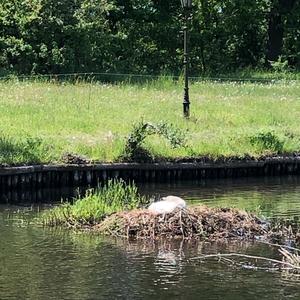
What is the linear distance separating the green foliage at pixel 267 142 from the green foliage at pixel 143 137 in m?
2.02

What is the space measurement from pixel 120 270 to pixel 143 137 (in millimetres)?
8939

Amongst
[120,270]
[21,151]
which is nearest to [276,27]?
[21,151]

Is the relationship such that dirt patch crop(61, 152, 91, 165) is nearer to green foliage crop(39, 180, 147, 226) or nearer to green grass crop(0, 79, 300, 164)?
green grass crop(0, 79, 300, 164)

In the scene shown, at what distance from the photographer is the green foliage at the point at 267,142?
21688 mm

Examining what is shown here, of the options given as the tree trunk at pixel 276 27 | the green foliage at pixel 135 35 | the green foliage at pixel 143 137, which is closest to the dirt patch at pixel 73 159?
the green foliage at pixel 143 137

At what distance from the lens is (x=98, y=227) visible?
13.5m

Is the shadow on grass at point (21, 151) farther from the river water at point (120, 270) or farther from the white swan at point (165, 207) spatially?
the white swan at point (165, 207)

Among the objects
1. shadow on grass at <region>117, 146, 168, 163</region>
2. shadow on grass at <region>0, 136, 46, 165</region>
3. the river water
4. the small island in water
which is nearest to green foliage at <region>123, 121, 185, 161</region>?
shadow on grass at <region>117, 146, 168, 163</region>

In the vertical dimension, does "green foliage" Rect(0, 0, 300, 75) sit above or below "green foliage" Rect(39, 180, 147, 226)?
above

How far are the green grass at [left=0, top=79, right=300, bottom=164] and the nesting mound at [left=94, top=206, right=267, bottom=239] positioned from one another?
5690mm

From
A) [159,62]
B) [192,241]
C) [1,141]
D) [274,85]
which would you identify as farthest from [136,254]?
[159,62]

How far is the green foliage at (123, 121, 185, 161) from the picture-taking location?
64.5ft

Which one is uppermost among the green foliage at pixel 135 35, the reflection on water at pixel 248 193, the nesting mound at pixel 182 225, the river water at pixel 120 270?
the green foliage at pixel 135 35

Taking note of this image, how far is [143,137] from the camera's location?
65.0 ft
